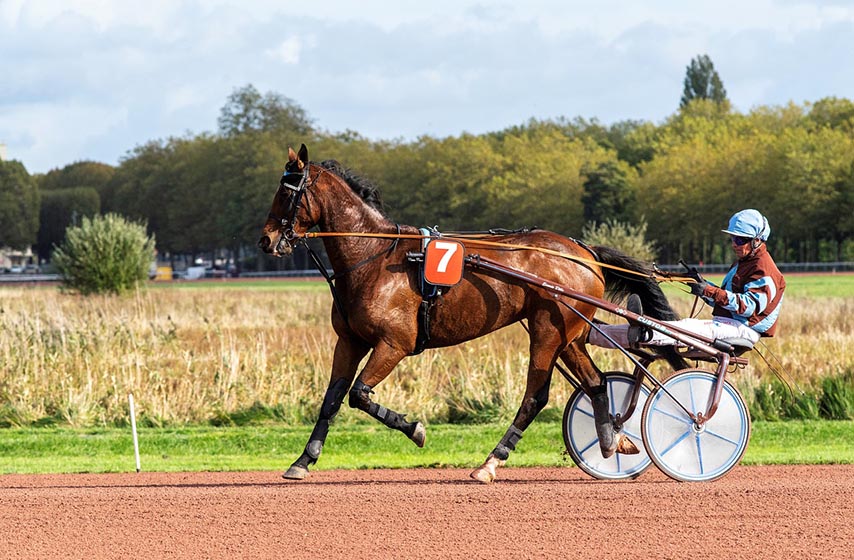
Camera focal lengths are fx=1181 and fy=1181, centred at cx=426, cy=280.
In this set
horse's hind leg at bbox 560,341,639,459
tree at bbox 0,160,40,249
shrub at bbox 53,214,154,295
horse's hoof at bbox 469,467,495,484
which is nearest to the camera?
horse's hoof at bbox 469,467,495,484

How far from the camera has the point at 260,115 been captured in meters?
83.0

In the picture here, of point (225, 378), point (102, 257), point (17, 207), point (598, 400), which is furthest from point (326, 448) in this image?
point (17, 207)

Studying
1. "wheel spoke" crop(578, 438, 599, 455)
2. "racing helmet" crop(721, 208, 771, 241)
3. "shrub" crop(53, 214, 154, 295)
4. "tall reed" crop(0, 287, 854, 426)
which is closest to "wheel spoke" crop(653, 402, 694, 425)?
"wheel spoke" crop(578, 438, 599, 455)

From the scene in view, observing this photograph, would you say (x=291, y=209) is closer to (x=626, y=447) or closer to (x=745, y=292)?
(x=626, y=447)

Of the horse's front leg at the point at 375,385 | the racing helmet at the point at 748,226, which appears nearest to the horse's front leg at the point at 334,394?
the horse's front leg at the point at 375,385

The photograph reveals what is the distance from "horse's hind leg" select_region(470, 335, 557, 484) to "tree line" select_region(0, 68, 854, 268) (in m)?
36.7

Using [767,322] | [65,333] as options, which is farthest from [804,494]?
[65,333]

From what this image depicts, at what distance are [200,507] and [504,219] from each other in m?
59.2

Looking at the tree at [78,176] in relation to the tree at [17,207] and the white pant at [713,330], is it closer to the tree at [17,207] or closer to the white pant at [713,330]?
the tree at [17,207]

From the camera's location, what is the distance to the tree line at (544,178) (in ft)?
186

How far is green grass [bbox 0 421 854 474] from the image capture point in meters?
9.95

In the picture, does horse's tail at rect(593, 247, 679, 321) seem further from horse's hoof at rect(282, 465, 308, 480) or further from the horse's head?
horse's hoof at rect(282, 465, 308, 480)

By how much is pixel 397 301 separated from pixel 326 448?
370cm

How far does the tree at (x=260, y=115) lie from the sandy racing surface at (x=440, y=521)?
7556 centimetres
